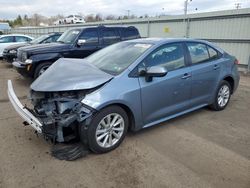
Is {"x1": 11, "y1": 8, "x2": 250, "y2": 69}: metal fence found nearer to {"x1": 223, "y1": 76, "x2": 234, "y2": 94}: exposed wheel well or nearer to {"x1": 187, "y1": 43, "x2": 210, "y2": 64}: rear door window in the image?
{"x1": 223, "y1": 76, "x2": 234, "y2": 94}: exposed wheel well

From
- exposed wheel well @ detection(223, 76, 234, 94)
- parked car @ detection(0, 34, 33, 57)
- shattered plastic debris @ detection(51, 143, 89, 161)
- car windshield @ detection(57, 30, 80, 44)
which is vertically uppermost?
car windshield @ detection(57, 30, 80, 44)

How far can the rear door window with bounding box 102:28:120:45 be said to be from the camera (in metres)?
8.12

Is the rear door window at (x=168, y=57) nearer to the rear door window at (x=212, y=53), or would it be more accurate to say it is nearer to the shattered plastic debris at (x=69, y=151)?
the rear door window at (x=212, y=53)

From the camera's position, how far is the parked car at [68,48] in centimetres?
709

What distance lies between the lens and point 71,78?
11.2ft

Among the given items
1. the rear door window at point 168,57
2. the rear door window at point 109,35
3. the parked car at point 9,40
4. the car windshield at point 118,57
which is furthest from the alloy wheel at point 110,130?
the parked car at point 9,40

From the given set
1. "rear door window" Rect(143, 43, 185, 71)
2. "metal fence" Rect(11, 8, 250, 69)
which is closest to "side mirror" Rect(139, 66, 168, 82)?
"rear door window" Rect(143, 43, 185, 71)

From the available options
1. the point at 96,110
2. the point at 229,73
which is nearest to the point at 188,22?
the point at 229,73

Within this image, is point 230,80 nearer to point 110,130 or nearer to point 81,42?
point 110,130

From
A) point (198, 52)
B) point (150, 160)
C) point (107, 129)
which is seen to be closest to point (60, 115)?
point (107, 129)

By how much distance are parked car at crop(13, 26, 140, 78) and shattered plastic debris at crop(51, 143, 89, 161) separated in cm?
421

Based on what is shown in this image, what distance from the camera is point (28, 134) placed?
404 cm

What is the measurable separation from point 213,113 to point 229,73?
3.08 feet

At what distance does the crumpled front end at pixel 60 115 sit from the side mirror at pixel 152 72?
3.08ft
